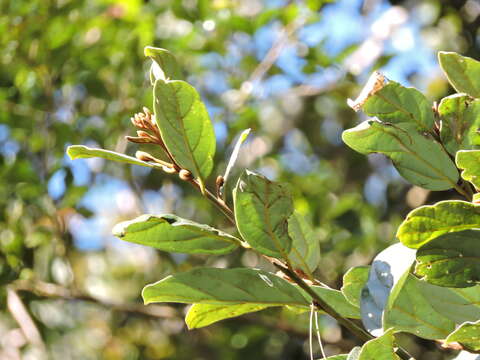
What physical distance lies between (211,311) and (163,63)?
22 cm

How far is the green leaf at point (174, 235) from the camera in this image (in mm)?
572

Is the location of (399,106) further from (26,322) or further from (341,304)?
(26,322)

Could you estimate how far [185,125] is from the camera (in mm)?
597

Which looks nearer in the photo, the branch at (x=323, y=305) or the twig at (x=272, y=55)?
the branch at (x=323, y=305)

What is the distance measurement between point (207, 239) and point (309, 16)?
162 cm

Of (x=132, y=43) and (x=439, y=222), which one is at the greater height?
(x=439, y=222)

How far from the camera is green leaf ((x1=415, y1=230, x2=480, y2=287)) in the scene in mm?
555

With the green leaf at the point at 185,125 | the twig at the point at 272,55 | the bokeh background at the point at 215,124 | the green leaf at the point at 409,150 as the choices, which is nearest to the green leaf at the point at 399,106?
the green leaf at the point at 409,150

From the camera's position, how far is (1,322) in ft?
8.70

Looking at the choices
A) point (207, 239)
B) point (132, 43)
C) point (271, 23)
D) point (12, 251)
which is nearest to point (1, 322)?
point (12, 251)

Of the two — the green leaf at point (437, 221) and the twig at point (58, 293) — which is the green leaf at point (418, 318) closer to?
the green leaf at point (437, 221)

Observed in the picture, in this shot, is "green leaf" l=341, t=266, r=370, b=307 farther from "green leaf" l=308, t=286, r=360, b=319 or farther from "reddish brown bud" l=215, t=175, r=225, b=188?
"reddish brown bud" l=215, t=175, r=225, b=188

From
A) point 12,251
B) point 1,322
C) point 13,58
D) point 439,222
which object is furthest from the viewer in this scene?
point 1,322

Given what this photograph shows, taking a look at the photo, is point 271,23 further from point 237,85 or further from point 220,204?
point 220,204
